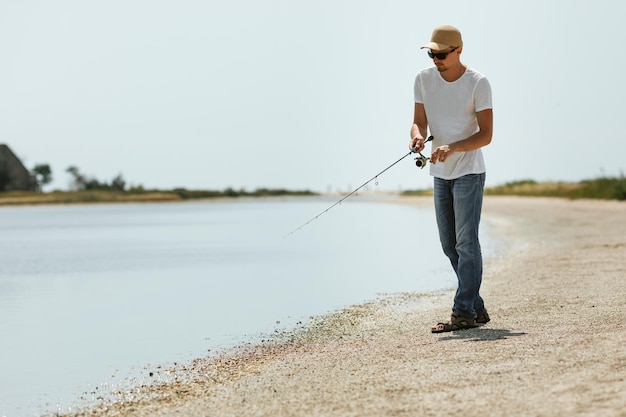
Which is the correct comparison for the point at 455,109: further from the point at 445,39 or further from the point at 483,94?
the point at 445,39

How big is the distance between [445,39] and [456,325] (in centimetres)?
216

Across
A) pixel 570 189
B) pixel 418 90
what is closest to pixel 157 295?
pixel 418 90

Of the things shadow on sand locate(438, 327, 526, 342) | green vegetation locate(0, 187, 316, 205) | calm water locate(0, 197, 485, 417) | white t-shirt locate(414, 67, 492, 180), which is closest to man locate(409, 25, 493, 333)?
white t-shirt locate(414, 67, 492, 180)

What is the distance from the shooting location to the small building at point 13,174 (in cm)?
6588

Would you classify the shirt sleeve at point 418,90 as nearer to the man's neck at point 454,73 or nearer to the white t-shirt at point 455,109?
the white t-shirt at point 455,109

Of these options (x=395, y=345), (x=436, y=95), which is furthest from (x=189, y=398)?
(x=436, y=95)

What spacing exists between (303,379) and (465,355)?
3.32 feet

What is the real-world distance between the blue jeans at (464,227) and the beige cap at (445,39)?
987mm

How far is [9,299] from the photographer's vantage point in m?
10.3

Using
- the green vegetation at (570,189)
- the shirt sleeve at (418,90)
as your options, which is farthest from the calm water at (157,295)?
the green vegetation at (570,189)

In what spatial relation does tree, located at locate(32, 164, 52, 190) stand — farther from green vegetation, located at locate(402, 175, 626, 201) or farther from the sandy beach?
the sandy beach

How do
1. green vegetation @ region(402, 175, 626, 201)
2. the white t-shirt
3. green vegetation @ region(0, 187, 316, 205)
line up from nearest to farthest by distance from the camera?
the white t-shirt, green vegetation @ region(402, 175, 626, 201), green vegetation @ region(0, 187, 316, 205)

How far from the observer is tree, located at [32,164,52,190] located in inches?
2808

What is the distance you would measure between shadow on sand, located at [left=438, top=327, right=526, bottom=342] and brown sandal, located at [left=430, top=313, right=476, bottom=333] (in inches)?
1.7
